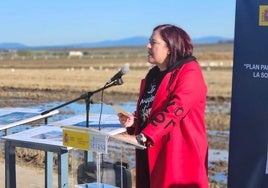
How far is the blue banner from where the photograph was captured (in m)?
4.67

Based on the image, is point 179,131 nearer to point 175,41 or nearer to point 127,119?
point 127,119

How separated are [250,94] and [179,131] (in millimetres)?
→ 910

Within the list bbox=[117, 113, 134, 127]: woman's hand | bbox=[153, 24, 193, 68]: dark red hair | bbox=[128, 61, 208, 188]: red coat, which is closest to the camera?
bbox=[128, 61, 208, 188]: red coat

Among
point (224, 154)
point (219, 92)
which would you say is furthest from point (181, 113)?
point (219, 92)

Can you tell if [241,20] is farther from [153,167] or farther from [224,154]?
[224,154]

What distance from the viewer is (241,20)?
15.5ft

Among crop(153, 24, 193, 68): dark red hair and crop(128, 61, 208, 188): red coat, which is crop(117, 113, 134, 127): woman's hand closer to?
crop(128, 61, 208, 188): red coat

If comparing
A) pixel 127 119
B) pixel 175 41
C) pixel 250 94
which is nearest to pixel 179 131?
pixel 127 119

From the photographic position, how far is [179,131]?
4.12 m

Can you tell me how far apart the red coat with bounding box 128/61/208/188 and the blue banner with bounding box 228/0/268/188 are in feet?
2.16

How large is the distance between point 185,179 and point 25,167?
5427 millimetres

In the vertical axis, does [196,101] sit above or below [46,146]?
above

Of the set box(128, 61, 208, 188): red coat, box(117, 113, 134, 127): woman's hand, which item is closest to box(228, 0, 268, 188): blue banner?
box(128, 61, 208, 188): red coat

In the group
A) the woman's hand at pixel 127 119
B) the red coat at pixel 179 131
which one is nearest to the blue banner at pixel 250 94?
the red coat at pixel 179 131
